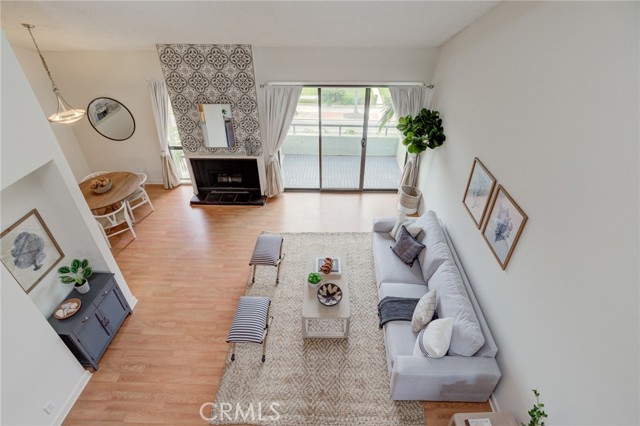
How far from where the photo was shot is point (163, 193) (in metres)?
6.36

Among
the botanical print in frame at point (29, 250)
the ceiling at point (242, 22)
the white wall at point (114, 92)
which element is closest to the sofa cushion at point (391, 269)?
the ceiling at point (242, 22)

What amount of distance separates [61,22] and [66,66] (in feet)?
8.07

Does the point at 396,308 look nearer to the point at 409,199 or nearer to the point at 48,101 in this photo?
the point at 409,199

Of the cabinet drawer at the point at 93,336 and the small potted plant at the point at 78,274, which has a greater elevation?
the small potted plant at the point at 78,274

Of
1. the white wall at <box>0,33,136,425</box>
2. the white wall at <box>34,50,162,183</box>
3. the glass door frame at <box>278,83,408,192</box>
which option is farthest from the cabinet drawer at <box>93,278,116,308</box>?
the glass door frame at <box>278,83,408,192</box>

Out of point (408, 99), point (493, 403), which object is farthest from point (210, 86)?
point (493, 403)

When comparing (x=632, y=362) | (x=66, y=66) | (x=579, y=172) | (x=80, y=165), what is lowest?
(x=80, y=165)

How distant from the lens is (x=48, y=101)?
535cm

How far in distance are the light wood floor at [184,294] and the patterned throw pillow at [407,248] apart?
1306mm

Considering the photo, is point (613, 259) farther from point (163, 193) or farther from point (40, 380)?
point (163, 193)

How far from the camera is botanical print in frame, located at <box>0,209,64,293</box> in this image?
8.94 feet

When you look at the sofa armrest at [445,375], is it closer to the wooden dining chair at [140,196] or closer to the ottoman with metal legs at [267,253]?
the ottoman with metal legs at [267,253]

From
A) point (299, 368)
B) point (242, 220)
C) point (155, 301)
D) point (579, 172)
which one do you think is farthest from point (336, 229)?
point (579, 172)

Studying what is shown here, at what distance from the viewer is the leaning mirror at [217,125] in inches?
211
